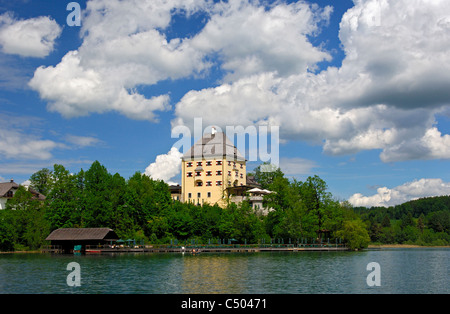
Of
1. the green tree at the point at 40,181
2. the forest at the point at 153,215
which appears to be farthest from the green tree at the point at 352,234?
the green tree at the point at 40,181

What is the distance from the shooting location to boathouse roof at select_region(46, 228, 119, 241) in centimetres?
7850

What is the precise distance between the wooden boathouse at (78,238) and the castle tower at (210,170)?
33000 millimetres

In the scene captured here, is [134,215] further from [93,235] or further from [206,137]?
[206,137]

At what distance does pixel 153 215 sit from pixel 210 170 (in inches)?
Answer: 1064

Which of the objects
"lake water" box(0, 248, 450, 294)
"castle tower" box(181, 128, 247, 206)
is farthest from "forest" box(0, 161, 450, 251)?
"lake water" box(0, 248, 450, 294)

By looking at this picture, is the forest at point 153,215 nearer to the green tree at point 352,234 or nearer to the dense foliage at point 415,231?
the green tree at point 352,234

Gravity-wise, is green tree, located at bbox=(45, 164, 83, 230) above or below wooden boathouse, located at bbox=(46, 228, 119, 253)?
above

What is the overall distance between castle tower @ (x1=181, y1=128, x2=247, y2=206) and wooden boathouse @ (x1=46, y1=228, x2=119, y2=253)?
3300cm

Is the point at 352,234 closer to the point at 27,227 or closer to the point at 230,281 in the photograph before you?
the point at 230,281

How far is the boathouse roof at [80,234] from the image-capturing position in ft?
258

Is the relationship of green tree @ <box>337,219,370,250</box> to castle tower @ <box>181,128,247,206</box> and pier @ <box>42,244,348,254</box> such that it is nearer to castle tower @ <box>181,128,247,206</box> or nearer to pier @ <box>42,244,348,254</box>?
pier @ <box>42,244,348,254</box>

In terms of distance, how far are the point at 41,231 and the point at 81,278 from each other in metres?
55.3
